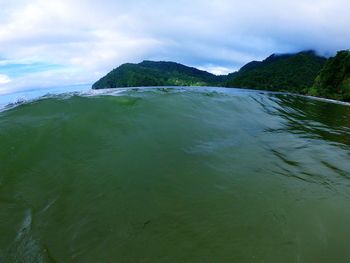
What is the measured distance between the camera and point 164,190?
6656 mm

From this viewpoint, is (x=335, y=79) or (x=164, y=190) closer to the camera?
(x=164, y=190)

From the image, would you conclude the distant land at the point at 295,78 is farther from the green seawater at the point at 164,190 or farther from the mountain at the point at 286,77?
the green seawater at the point at 164,190

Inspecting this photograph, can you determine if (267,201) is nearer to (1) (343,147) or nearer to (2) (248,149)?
(2) (248,149)

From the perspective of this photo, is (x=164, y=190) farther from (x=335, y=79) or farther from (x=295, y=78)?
(x=295, y=78)

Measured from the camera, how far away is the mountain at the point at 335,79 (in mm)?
67062

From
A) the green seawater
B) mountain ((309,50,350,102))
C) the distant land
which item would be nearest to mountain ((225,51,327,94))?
the distant land

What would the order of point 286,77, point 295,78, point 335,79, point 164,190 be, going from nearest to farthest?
point 164,190 → point 335,79 → point 295,78 → point 286,77

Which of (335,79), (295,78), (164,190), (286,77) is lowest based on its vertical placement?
(164,190)

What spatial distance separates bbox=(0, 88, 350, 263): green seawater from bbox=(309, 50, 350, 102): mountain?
204 feet

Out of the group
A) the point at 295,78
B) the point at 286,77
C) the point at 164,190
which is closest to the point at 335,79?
the point at 295,78

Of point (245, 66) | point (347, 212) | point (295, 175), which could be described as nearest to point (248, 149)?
point (295, 175)

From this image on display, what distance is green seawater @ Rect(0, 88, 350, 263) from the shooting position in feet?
15.5

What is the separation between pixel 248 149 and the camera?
32.7 feet

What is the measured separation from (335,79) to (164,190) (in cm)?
7754
